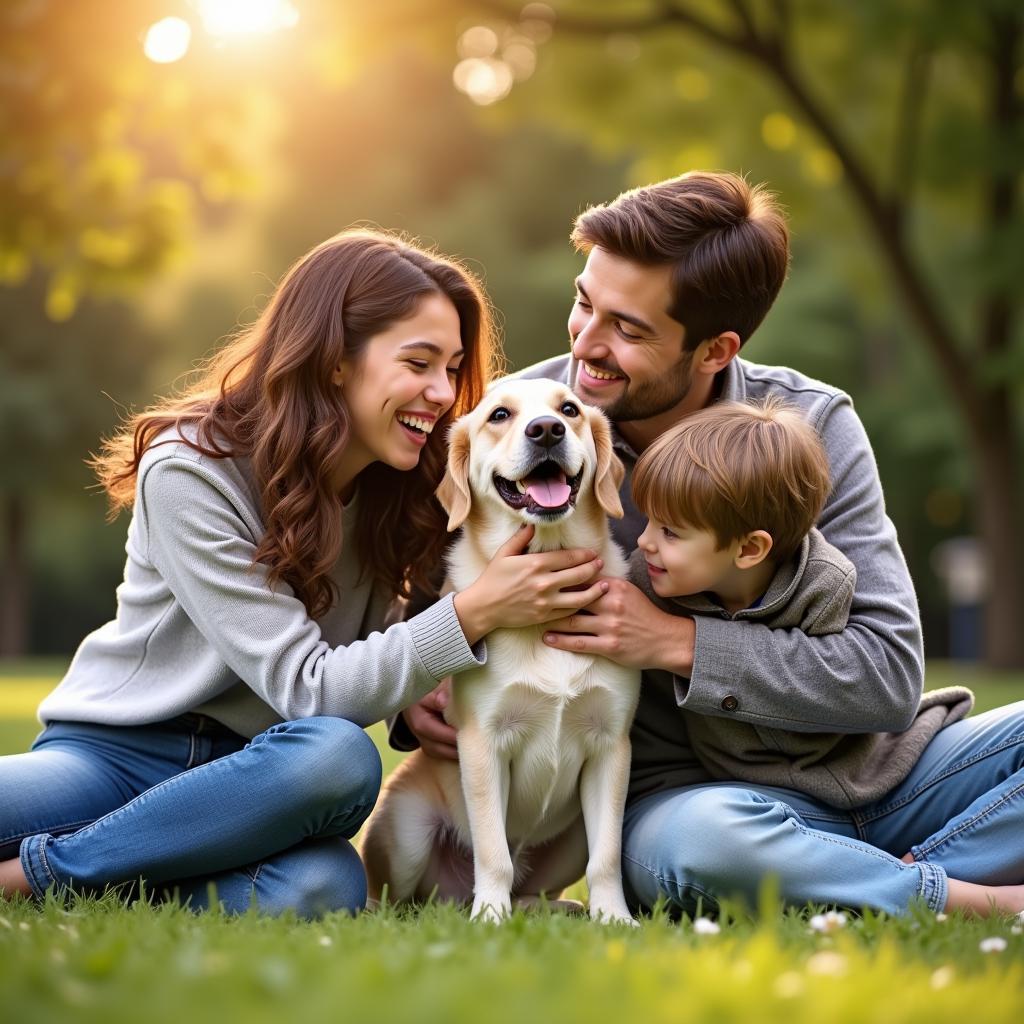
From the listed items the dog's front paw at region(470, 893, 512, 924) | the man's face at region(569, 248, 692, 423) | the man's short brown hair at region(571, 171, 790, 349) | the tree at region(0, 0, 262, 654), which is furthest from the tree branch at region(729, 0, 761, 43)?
the dog's front paw at region(470, 893, 512, 924)

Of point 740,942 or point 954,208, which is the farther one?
point 954,208

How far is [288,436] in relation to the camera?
11.5ft

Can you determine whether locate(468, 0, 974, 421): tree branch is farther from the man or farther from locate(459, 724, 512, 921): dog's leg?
locate(459, 724, 512, 921): dog's leg

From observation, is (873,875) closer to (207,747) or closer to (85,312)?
(207,747)

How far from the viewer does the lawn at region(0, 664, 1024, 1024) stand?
1.81 metres

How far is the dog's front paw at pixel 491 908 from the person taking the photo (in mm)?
2923

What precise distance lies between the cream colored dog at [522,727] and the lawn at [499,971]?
66 centimetres

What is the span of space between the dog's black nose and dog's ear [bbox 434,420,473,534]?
0.28m

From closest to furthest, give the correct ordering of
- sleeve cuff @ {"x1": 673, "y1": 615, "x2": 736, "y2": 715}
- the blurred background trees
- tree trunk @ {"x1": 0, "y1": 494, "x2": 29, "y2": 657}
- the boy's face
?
1. sleeve cuff @ {"x1": 673, "y1": 615, "x2": 736, "y2": 715}
2. the boy's face
3. the blurred background trees
4. tree trunk @ {"x1": 0, "y1": 494, "x2": 29, "y2": 657}

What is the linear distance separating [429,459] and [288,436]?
0.57 meters

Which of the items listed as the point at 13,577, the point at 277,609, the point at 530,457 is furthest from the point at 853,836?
the point at 13,577

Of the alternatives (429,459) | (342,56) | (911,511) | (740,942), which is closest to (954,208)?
(342,56)

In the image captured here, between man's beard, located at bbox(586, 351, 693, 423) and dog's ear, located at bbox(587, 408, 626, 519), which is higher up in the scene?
man's beard, located at bbox(586, 351, 693, 423)

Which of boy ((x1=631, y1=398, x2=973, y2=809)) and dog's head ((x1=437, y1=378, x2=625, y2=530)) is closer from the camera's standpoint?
boy ((x1=631, y1=398, x2=973, y2=809))
